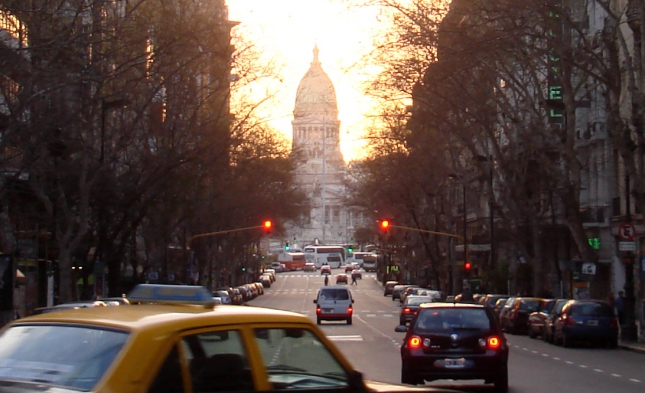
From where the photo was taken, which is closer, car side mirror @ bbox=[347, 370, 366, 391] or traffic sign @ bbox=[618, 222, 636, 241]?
car side mirror @ bbox=[347, 370, 366, 391]

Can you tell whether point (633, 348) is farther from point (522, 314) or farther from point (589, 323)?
point (522, 314)

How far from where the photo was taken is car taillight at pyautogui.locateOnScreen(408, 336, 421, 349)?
1723cm

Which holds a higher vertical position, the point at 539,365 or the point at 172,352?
the point at 172,352

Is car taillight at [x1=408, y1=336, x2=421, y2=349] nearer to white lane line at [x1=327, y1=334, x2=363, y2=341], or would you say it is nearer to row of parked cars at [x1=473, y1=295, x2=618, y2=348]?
row of parked cars at [x1=473, y1=295, x2=618, y2=348]

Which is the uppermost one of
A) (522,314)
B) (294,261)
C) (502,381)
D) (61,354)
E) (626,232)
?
(294,261)

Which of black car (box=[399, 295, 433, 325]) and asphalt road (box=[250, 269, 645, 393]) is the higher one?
black car (box=[399, 295, 433, 325])

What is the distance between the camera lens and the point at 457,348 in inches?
669

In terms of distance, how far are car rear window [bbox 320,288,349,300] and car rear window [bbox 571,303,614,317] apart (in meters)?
16.6

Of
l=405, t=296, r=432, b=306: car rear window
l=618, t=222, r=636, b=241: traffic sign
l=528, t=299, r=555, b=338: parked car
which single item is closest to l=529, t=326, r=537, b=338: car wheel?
l=528, t=299, r=555, b=338: parked car

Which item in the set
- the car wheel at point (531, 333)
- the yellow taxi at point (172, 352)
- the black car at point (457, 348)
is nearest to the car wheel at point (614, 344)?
the car wheel at point (531, 333)

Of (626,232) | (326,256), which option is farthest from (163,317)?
(326,256)

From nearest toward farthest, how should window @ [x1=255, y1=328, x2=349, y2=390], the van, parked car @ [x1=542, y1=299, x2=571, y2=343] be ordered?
window @ [x1=255, y1=328, x2=349, y2=390]
parked car @ [x1=542, y1=299, x2=571, y2=343]
the van

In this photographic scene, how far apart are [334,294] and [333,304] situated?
0.56 metres

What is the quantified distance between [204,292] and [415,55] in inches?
1248
